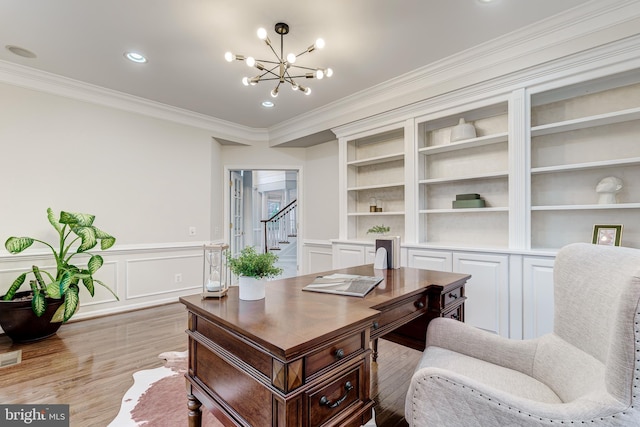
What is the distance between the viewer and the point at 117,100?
3.82m

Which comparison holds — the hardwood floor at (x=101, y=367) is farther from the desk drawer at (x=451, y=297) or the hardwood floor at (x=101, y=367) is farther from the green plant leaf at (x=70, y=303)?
the desk drawer at (x=451, y=297)

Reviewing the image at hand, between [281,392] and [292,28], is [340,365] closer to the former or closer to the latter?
[281,392]

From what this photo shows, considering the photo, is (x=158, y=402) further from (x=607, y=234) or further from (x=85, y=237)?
(x=607, y=234)

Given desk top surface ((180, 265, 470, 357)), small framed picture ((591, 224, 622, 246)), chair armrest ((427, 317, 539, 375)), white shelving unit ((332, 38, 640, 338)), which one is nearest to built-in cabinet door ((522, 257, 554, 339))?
white shelving unit ((332, 38, 640, 338))

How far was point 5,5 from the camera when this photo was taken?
224 centimetres

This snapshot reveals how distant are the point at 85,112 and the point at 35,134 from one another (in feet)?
1.86

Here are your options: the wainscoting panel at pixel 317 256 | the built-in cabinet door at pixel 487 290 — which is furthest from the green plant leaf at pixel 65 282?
the built-in cabinet door at pixel 487 290

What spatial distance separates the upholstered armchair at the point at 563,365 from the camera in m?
0.80

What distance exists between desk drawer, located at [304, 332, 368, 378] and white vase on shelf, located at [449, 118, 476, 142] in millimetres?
2691

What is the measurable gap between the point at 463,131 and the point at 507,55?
74 centimetres

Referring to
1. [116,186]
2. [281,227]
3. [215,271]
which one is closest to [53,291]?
[116,186]

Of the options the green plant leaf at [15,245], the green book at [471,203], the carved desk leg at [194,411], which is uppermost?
the green book at [471,203]

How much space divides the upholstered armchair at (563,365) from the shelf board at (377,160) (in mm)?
2464

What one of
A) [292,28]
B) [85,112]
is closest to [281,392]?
[292,28]
